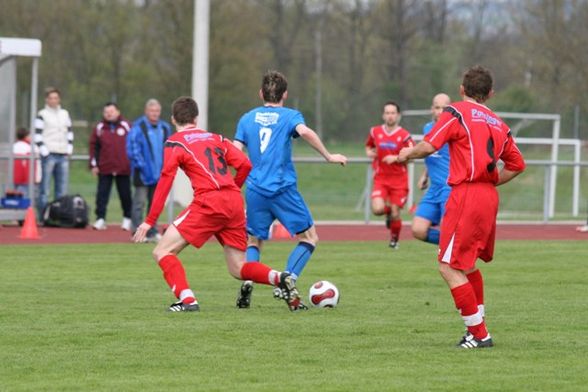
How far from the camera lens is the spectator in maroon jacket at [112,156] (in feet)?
63.5

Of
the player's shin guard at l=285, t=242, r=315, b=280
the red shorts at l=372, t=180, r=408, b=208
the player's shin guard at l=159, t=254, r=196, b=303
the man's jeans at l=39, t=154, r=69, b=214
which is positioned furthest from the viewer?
the man's jeans at l=39, t=154, r=69, b=214

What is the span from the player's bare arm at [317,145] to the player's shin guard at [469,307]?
2.12 meters

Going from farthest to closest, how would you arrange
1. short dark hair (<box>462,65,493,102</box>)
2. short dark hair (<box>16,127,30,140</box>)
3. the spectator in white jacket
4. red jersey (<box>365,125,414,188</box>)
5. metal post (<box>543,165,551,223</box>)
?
short dark hair (<box>16,127,30,140</box>)
metal post (<box>543,165,551,223</box>)
the spectator in white jacket
red jersey (<box>365,125,414,188</box>)
short dark hair (<box>462,65,493,102</box>)

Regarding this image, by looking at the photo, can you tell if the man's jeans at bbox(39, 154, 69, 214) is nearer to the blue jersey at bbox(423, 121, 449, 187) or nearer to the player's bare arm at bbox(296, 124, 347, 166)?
the blue jersey at bbox(423, 121, 449, 187)

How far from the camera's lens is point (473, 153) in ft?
27.8

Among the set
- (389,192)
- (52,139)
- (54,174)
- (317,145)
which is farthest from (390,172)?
(317,145)

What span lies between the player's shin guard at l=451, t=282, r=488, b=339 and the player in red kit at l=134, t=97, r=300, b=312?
2182mm

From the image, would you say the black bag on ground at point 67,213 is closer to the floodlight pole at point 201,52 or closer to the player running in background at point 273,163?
the floodlight pole at point 201,52

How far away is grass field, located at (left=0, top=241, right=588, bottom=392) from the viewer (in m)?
7.40

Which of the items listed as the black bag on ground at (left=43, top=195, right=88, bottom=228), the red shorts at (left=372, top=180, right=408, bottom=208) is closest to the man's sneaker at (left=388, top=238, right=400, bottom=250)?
the red shorts at (left=372, top=180, right=408, bottom=208)

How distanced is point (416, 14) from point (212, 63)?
14.7 m

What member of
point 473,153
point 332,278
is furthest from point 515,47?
point 473,153

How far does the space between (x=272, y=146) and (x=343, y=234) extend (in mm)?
9301

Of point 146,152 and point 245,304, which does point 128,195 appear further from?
point 245,304
